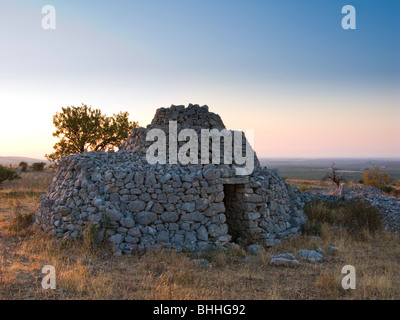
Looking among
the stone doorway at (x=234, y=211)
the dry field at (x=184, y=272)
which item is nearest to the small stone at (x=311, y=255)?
the dry field at (x=184, y=272)

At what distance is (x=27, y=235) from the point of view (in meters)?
7.94

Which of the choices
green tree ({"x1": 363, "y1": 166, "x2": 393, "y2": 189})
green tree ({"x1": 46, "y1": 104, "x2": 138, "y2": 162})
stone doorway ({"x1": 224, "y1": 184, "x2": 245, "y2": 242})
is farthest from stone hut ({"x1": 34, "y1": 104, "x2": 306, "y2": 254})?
green tree ({"x1": 363, "y1": 166, "x2": 393, "y2": 189})

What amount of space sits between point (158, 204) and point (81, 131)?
38.4 feet

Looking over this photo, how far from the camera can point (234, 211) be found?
8.62 meters

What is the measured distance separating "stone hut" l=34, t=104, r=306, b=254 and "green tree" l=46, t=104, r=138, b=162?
8575 mm

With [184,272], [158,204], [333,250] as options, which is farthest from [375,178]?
[184,272]

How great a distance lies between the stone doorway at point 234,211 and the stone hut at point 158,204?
3cm

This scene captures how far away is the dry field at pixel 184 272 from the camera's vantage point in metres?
4.74

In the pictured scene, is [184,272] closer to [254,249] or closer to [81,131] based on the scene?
[254,249]

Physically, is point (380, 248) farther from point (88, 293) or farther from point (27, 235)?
point (27, 235)

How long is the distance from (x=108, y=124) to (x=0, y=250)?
40.1 ft

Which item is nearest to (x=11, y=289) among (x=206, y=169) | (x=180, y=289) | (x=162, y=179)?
(x=180, y=289)

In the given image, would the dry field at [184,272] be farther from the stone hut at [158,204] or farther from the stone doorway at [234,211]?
the stone doorway at [234,211]

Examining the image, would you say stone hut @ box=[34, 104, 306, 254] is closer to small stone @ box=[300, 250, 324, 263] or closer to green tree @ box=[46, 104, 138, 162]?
small stone @ box=[300, 250, 324, 263]
